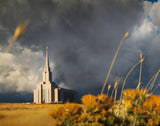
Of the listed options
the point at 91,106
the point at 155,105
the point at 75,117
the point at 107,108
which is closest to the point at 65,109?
the point at 75,117

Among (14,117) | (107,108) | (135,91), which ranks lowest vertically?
(14,117)

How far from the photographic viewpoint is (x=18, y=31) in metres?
2.04

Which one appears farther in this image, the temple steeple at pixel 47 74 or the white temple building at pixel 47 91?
A: the white temple building at pixel 47 91

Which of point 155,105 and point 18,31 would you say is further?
point 155,105

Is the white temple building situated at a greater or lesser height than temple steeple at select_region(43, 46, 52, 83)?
lesser

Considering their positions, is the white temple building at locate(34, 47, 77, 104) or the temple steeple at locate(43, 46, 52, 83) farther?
the white temple building at locate(34, 47, 77, 104)

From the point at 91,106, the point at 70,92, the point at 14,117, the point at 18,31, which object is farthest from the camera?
the point at 70,92

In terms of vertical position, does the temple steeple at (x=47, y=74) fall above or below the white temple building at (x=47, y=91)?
above

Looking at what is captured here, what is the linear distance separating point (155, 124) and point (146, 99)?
1240 millimetres

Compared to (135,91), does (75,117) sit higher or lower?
lower

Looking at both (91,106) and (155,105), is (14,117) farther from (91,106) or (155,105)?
(155,105)

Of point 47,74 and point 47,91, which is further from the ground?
point 47,74

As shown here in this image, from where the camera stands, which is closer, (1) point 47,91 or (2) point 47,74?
(1) point 47,91

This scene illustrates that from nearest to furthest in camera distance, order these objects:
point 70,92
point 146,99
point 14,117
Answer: point 146,99
point 14,117
point 70,92
